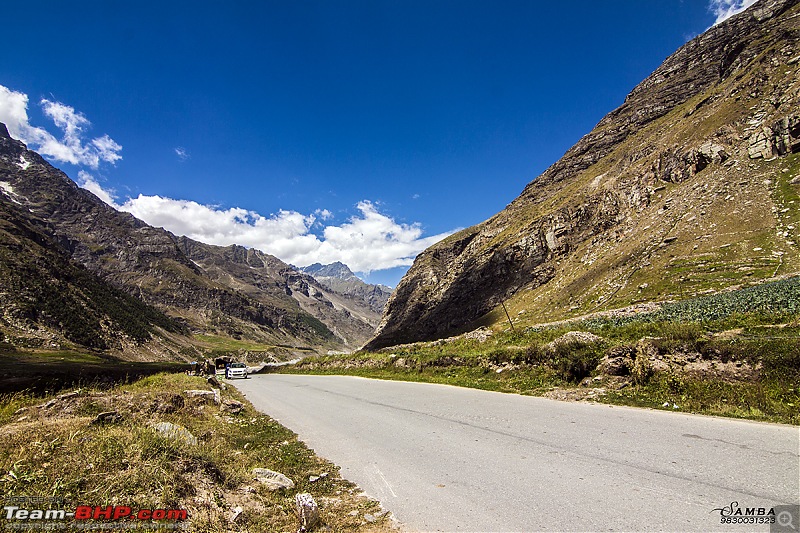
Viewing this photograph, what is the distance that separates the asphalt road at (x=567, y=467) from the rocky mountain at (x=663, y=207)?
35.9m

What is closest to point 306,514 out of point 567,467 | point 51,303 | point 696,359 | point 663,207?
point 567,467

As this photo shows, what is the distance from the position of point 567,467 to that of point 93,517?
269 inches

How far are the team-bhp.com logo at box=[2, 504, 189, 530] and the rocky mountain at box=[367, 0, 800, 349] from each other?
4451cm

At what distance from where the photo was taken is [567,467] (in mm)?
6320

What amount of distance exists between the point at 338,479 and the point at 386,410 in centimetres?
656

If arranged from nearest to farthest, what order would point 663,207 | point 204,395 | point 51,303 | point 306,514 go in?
1. point 306,514
2. point 204,395
3. point 663,207
4. point 51,303

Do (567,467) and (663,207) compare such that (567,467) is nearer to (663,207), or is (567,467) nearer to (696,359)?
(696,359)

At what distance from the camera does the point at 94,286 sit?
179 meters

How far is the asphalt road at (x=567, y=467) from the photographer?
15.4 feet

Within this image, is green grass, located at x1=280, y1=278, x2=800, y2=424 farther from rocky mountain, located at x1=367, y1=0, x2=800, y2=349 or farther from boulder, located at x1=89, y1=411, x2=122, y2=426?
rocky mountain, located at x1=367, y1=0, x2=800, y2=349

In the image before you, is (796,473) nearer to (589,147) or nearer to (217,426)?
(217,426)

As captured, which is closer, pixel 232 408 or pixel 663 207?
pixel 232 408

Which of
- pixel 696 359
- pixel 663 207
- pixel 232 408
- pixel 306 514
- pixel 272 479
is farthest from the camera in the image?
pixel 663 207

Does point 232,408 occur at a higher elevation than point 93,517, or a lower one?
lower
